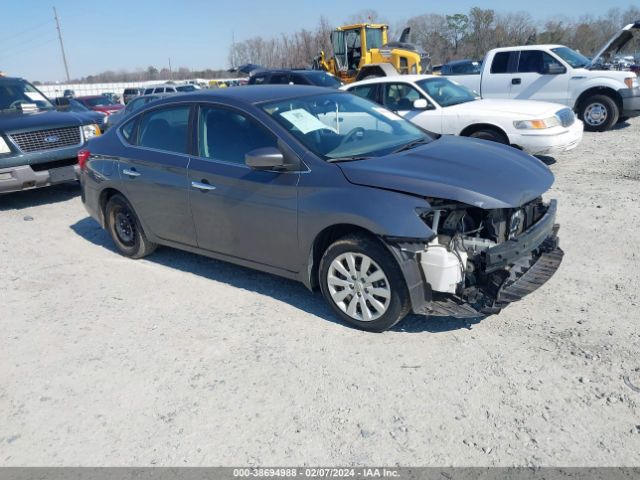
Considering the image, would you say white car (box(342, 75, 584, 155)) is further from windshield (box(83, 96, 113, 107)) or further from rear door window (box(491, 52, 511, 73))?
windshield (box(83, 96, 113, 107))

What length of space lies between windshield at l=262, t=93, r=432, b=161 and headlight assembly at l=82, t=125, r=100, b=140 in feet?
17.7

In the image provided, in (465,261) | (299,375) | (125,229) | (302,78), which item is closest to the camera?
(299,375)

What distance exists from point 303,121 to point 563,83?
31.2 feet

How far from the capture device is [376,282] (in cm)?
377

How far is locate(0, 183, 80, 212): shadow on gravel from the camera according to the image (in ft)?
28.3

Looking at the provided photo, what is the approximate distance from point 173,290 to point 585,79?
10.3 meters

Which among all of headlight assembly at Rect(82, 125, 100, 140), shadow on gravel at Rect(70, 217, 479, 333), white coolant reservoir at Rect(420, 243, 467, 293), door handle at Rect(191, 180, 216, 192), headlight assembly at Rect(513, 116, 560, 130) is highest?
door handle at Rect(191, 180, 216, 192)

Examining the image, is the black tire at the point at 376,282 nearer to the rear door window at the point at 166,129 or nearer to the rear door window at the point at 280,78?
the rear door window at the point at 166,129

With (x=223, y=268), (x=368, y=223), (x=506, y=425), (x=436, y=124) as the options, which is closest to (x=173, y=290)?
(x=223, y=268)

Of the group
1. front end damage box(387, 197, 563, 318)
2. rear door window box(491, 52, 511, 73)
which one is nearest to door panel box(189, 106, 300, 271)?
front end damage box(387, 197, 563, 318)

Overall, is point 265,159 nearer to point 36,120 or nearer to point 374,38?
point 36,120

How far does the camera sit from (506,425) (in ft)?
9.55

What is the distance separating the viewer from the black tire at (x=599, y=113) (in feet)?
38.1

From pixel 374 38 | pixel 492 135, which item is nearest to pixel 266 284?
pixel 492 135
